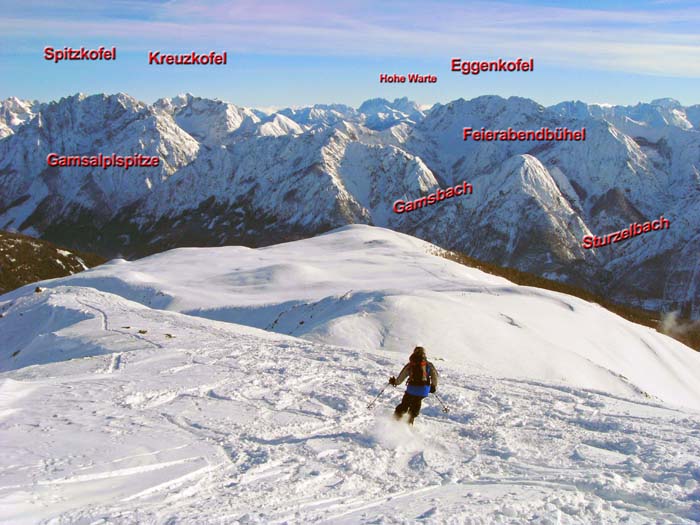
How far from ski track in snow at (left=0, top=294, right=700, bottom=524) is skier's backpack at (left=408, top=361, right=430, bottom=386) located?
1099mm

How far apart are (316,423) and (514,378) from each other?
9.18 m

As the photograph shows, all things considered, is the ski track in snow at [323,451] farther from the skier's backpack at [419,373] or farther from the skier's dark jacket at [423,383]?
the skier's backpack at [419,373]

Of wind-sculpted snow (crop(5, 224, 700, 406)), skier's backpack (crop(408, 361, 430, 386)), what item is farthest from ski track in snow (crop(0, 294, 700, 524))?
wind-sculpted snow (crop(5, 224, 700, 406))

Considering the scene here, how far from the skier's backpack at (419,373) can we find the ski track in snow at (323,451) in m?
1.10

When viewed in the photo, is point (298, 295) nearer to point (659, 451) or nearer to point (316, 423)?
point (316, 423)

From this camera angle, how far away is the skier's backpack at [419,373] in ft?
49.2

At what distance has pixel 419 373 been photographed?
15.0 metres

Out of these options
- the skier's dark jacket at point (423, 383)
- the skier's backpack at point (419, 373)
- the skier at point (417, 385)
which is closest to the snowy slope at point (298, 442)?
the skier at point (417, 385)

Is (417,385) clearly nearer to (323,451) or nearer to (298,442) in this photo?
(323,451)

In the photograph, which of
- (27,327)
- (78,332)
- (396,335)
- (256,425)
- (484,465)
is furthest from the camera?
(27,327)

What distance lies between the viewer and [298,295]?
52219 mm

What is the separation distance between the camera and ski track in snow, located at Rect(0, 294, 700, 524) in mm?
10094

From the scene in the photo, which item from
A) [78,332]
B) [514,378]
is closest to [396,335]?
[514,378]

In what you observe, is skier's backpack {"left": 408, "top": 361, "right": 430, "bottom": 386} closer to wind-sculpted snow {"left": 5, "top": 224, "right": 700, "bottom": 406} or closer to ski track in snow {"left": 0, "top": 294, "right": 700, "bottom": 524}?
ski track in snow {"left": 0, "top": 294, "right": 700, "bottom": 524}
